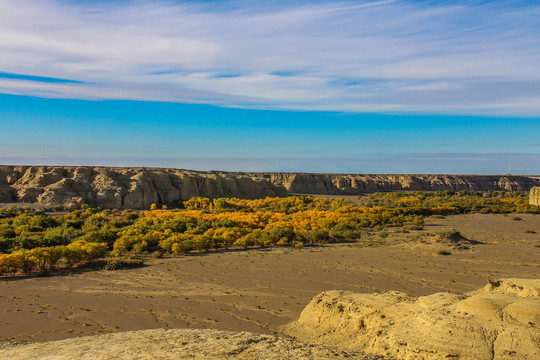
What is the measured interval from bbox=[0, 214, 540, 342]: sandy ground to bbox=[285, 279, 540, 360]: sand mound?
5.81ft

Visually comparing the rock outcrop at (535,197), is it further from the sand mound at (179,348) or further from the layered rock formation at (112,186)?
the sand mound at (179,348)

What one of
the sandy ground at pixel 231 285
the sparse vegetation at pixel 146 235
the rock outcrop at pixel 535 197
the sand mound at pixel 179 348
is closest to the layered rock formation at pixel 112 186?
the sparse vegetation at pixel 146 235

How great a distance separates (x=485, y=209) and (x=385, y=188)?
58.5 meters

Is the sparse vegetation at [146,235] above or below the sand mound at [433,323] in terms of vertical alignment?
below

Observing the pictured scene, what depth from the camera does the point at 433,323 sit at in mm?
7949

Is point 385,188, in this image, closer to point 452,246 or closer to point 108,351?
point 452,246

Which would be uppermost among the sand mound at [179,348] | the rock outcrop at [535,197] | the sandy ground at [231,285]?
the rock outcrop at [535,197]

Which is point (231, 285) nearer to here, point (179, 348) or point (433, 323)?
point (179, 348)

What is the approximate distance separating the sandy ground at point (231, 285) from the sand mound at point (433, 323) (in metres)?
1.77

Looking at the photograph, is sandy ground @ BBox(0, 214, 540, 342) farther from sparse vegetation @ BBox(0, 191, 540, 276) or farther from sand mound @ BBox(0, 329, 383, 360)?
sand mound @ BBox(0, 329, 383, 360)

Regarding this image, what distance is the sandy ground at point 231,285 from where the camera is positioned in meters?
11.2

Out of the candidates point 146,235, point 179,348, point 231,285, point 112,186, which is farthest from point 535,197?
point 179,348

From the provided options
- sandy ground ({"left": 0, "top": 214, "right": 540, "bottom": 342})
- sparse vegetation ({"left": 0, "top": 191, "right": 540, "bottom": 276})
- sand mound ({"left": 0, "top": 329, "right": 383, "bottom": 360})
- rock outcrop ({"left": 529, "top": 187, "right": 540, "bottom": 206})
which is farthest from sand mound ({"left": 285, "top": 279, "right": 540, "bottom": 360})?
rock outcrop ({"left": 529, "top": 187, "right": 540, "bottom": 206})

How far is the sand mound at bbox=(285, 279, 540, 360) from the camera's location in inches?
280
